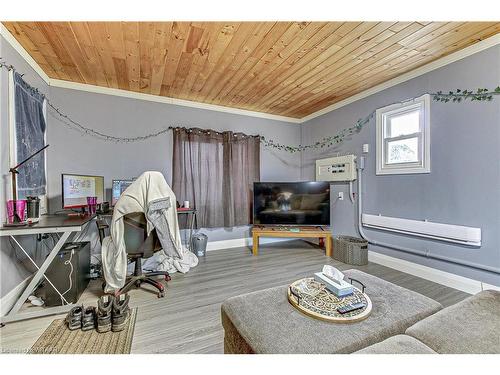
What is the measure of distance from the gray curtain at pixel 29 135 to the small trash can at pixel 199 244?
1.92 meters

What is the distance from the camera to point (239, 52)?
2.14m

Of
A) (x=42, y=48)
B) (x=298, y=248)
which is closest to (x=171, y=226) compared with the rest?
(x=42, y=48)

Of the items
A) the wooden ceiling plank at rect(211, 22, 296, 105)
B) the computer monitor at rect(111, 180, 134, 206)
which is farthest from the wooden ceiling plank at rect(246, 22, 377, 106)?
the computer monitor at rect(111, 180, 134, 206)

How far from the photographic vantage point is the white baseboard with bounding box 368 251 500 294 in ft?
6.97

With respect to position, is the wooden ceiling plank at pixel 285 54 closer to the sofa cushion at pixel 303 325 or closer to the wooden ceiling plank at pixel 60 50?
the wooden ceiling plank at pixel 60 50

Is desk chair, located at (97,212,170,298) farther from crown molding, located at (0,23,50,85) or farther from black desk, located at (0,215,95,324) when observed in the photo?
crown molding, located at (0,23,50,85)

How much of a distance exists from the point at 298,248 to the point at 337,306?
2676mm

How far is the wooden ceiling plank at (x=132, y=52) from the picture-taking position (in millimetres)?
1786

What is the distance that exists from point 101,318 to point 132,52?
7.82ft

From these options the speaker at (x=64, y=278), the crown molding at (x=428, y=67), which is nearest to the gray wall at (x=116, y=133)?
the speaker at (x=64, y=278)

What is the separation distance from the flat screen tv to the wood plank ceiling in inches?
58.1

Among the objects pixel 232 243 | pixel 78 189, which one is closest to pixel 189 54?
pixel 78 189

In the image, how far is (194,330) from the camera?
1.60 m
